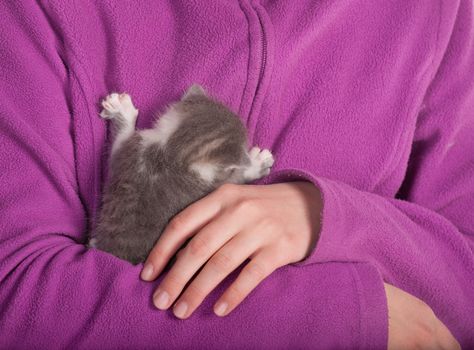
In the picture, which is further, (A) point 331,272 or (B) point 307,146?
(B) point 307,146

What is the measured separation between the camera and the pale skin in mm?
798

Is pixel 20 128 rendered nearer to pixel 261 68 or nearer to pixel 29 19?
pixel 29 19

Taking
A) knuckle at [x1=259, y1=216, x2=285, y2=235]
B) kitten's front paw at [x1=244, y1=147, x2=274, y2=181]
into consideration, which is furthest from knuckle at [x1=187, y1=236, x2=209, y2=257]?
kitten's front paw at [x1=244, y1=147, x2=274, y2=181]

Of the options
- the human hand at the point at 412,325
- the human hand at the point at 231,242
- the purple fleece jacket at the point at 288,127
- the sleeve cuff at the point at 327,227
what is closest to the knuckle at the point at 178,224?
the human hand at the point at 231,242

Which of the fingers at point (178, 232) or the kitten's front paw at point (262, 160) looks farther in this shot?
the kitten's front paw at point (262, 160)

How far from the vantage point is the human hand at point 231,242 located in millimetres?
795

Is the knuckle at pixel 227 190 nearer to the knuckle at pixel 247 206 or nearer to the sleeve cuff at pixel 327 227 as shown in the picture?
the knuckle at pixel 247 206

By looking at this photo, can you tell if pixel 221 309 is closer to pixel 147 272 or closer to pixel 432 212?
pixel 147 272

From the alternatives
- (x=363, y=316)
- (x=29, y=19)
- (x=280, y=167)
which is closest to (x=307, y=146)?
(x=280, y=167)

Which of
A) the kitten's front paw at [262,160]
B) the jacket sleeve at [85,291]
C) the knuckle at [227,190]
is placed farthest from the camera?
the kitten's front paw at [262,160]

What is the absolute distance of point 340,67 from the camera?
1.05 meters

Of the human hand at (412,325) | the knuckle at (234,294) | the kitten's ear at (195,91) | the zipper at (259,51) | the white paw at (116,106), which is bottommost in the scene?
the human hand at (412,325)

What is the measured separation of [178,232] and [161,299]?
0.13 m

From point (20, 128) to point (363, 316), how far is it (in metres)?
0.74
